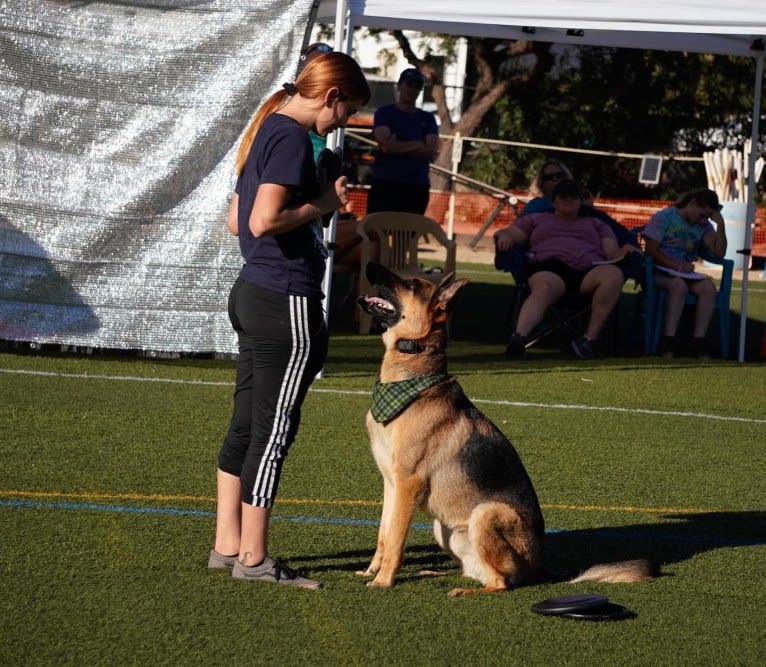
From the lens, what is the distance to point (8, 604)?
4.34m

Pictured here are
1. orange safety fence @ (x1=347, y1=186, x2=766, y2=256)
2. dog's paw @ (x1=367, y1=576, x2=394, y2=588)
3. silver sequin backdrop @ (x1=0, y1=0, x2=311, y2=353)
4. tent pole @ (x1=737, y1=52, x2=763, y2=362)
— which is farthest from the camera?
orange safety fence @ (x1=347, y1=186, x2=766, y2=256)

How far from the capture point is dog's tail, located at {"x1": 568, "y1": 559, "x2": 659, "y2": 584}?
16.6 ft

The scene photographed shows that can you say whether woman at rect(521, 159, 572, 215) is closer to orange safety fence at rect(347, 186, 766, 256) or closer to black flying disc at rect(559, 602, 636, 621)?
black flying disc at rect(559, 602, 636, 621)

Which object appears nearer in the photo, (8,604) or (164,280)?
(8,604)

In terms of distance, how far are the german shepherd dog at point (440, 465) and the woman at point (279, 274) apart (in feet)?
1.28

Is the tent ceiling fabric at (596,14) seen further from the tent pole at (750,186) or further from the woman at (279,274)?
the woman at (279,274)

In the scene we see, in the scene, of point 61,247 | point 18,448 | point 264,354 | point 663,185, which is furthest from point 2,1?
point 663,185

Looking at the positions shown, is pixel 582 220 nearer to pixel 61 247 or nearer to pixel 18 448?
pixel 61 247

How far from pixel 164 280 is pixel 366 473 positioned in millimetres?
3087

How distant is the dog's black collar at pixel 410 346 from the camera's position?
506cm

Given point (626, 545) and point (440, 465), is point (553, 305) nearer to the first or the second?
point (626, 545)

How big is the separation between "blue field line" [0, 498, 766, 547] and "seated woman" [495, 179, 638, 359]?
5270 mm

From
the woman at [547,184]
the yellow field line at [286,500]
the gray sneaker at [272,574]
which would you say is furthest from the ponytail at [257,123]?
the woman at [547,184]

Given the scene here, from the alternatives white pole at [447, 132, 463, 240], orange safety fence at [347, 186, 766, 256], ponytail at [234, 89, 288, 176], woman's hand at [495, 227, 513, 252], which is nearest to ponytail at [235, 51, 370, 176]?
ponytail at [234, 89, 288, 176]
